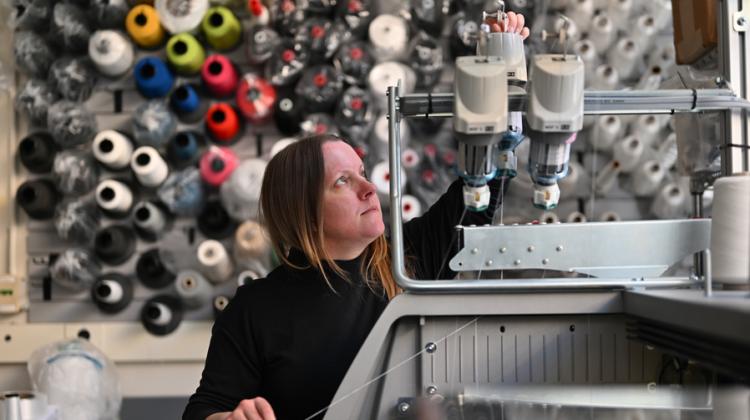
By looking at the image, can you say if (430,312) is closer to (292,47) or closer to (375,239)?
(375,239)

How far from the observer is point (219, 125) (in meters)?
2.99

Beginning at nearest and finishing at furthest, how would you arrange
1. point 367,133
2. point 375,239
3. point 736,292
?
1. point 736,292
2. point 375,239
3. point 367,133

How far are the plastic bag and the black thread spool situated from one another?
0.46 m

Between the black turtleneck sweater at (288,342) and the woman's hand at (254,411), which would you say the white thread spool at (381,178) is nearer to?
the black turtleneck sweater at (288,342)

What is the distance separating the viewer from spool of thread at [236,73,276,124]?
2.97 meters

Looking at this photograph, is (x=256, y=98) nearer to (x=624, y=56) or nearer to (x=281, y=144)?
(x=281, y=144)

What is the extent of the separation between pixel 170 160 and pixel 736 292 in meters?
2.31

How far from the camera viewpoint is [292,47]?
117 inches

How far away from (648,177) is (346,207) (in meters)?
1.63

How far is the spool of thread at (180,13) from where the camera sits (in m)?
3.03

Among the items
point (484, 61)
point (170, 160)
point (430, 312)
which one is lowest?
point (170, 160)

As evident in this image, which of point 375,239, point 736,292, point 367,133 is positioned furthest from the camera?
point 367,133

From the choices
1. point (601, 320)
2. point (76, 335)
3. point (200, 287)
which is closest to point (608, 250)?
point (601, 320)

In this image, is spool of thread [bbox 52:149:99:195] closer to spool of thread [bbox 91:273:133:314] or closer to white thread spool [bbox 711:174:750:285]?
spool of thread [bbox 91:273:133:314]
